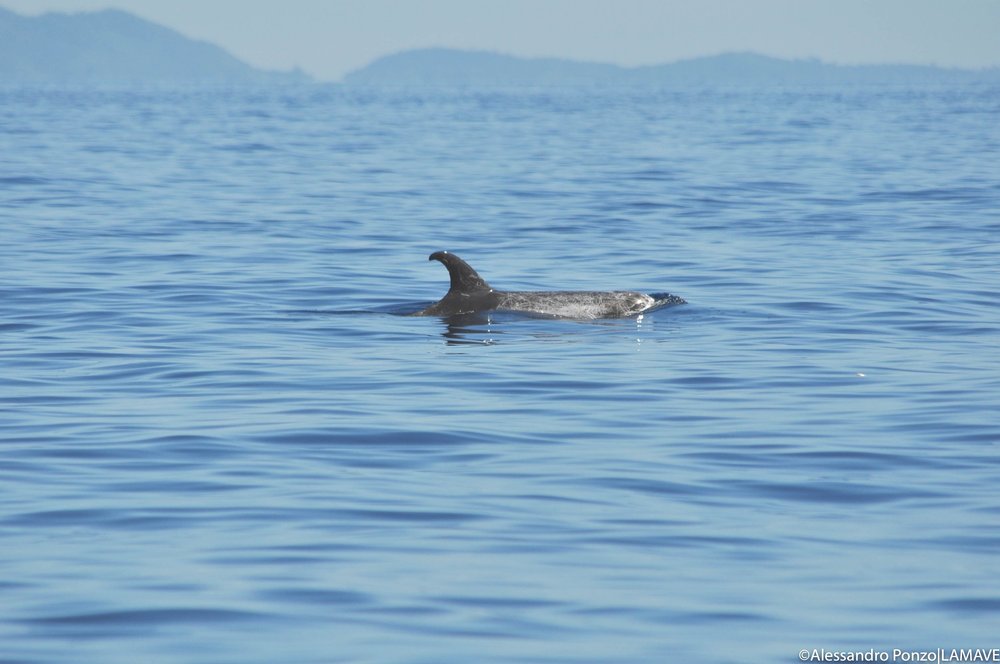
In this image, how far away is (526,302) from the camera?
1828cm

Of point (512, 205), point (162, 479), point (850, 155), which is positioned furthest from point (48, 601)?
point (850, 155)

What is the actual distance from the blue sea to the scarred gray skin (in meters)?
0.37

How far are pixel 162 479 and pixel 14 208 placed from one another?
76.2 ft

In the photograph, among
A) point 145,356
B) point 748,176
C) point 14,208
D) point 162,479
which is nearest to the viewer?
point 162,479

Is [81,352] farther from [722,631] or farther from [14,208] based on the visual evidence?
[14,208]

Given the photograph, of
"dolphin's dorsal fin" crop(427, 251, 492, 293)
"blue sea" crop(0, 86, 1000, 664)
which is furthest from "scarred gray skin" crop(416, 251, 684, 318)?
"blue sea" crop(0, 86, 1000, 664)

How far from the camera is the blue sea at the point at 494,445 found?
7.54 metres

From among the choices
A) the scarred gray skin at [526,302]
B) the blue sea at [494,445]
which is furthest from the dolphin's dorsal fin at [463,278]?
the blue sea at [494,445]

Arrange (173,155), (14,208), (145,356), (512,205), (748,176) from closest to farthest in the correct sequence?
1. (145,356)
2. (14,208)
3. (512,205)
4. (748,176)
5. (173,155)

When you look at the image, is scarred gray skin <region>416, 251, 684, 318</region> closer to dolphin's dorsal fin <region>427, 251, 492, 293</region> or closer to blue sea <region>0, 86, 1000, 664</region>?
dolphin's dorsal fin <region>427, 251, 492, 293</region>

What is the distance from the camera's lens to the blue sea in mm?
7535

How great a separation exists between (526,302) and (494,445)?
23.0ft

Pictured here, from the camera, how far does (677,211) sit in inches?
1294

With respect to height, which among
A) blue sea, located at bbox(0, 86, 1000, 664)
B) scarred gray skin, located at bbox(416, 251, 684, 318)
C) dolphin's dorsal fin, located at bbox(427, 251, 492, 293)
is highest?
dolphin's dorsal fin, located at bbox(427, 251, 492, 293)
